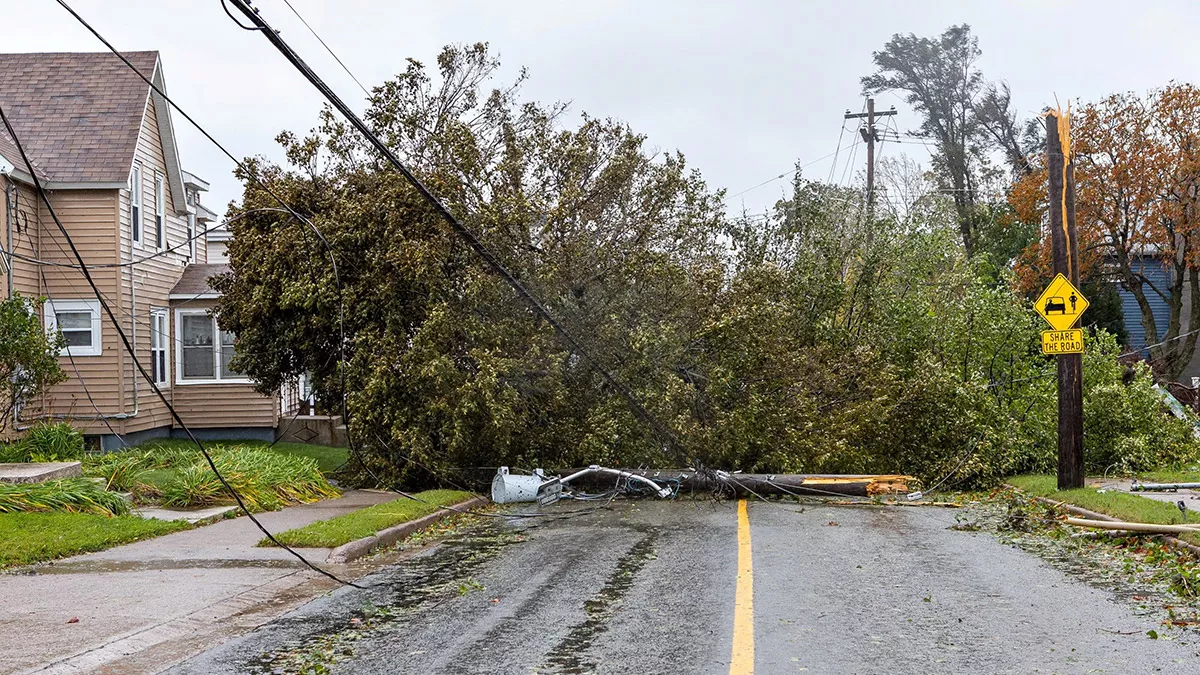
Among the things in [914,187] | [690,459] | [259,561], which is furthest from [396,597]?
[914,187]

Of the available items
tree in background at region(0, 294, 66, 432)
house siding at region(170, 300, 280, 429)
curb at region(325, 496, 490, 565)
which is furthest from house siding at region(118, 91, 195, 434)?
curb at region(325, 496, 490, 565)

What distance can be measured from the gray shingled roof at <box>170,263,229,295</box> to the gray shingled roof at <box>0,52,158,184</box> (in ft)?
11.4


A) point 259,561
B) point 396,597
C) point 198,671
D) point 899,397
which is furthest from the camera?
point 899,397

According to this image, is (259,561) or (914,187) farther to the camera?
(914,187)

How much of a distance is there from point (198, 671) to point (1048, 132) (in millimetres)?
13557

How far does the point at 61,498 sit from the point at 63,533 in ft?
6.57

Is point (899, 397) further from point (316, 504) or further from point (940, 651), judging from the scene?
point (940, 651)

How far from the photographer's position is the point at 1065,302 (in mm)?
15695

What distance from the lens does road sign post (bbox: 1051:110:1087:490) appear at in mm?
15547

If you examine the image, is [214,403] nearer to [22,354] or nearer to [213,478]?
[22,354]

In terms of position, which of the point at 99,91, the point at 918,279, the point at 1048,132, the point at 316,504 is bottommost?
the point at 316,504

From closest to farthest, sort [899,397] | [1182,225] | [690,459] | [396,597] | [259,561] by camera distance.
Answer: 1. [396,597]
2. [259,561]
3. [690,459]
4. [899,397]
5. [1182,225]

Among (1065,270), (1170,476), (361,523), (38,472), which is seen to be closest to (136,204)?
(38,472)

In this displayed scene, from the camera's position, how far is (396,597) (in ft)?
29.5
